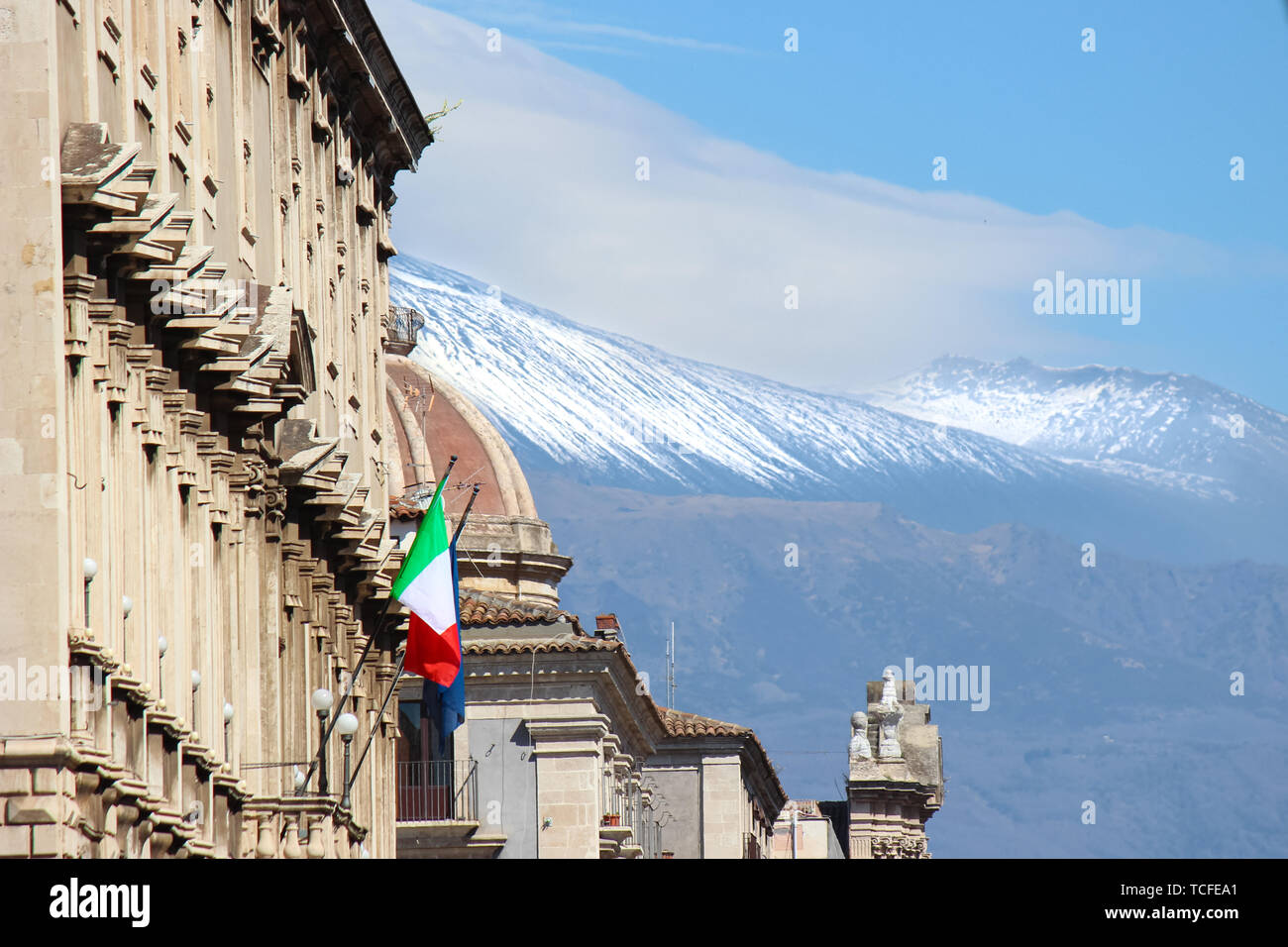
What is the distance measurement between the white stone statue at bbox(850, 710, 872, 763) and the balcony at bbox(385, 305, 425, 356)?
25.6 metres

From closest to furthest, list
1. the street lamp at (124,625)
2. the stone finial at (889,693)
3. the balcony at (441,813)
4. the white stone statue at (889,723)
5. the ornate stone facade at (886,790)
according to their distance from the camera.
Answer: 1. the street lamp at (124,625)
2. the balcony at (441,813)
3. the ornate stone facade at (886,790)
4. the white stone statue at (889,723)
5. the stone finial at (889,693)

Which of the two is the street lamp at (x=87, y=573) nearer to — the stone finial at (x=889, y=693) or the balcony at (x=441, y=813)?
the balcony at (x=441, y=813)

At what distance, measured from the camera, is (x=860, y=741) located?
346 ft

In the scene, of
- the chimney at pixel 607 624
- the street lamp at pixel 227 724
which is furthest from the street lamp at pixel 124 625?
the chimney at pixel 607 624

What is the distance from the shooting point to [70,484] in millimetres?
24453

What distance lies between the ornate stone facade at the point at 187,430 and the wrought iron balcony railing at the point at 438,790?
9.09 m

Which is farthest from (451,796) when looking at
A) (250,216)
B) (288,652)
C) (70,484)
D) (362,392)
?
(70,484)

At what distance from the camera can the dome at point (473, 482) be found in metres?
73.4

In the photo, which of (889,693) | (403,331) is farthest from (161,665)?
(889,693)

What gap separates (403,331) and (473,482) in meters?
14.6

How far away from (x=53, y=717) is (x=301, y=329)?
15.1m

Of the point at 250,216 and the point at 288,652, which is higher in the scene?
the point at 250,216

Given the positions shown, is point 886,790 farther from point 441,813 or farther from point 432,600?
point 432,600
